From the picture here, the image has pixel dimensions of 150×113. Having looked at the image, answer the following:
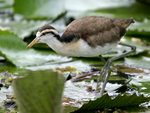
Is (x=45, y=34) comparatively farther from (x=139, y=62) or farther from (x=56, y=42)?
(x=139, y=62)

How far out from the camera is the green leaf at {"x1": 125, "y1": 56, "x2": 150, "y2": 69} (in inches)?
170

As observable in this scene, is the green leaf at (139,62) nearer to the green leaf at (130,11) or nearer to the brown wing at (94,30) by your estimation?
the brown wing at (94,30)

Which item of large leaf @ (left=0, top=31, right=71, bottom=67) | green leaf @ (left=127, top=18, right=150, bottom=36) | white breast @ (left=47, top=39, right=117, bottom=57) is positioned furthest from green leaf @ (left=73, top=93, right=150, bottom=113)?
green leaf @ (left=127, top=18, right=150, bottom=36)

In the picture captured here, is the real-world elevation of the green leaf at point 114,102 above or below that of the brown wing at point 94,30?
below

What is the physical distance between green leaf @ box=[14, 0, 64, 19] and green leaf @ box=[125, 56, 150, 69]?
2158 millimetres

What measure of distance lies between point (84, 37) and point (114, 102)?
844 millimetres

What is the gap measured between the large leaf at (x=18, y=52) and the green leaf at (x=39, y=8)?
5.59 feet

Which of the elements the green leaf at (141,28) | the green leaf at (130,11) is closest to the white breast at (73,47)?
the green leaf at (141,28)

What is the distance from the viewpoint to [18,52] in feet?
14.6

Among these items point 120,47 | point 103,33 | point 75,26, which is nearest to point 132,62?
point 120,47

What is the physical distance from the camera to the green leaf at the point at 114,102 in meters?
2.91

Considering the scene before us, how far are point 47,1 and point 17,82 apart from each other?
4.33 metres

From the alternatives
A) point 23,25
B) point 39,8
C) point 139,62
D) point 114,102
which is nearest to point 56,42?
point 114,102

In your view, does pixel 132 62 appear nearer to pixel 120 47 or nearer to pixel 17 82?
pixel 120 47
